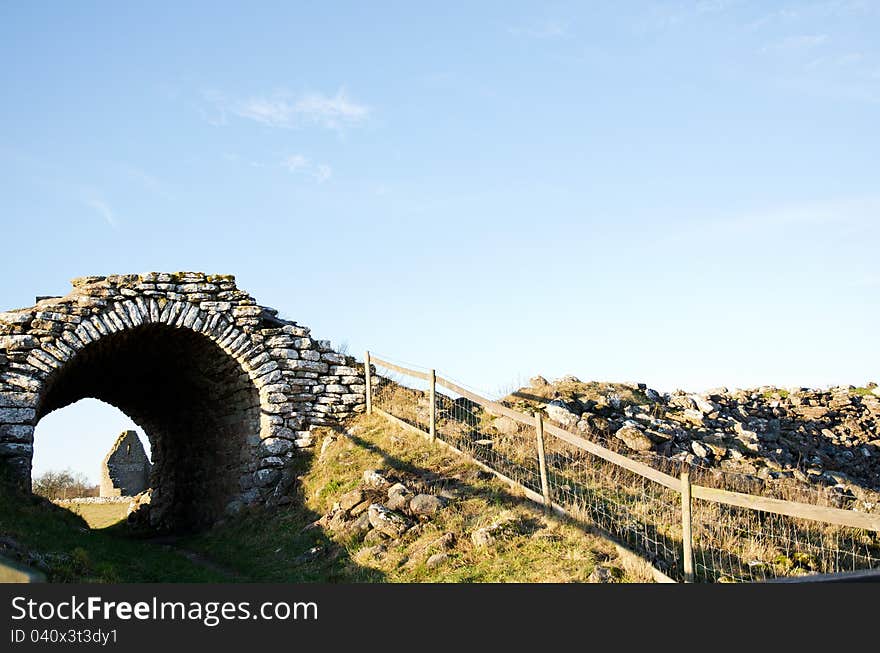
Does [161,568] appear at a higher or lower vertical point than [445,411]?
lower

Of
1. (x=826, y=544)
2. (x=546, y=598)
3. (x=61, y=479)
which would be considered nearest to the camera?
(x=546, y=598)

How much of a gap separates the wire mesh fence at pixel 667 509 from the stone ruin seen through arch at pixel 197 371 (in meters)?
2.41

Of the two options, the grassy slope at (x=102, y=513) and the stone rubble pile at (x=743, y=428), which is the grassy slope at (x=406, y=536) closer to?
the stone rubble pile at (x=743, y=428)

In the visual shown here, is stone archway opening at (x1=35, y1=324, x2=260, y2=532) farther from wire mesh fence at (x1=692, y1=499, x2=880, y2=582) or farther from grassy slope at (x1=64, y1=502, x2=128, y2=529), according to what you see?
wire mesh fence at (x1=692, y1=499, x2=880, y2=582)

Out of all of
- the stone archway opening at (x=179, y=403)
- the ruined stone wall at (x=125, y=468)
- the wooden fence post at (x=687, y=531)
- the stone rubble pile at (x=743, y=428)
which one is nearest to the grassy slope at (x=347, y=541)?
the wooden fence post at (x=687, y=531)

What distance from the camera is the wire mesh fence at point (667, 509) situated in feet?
29.0

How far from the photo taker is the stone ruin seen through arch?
521 inches

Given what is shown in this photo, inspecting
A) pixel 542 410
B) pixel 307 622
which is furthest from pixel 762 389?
pixel 307 622

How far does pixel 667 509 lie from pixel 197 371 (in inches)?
388

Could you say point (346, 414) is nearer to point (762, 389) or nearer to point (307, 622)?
point (307, 622)

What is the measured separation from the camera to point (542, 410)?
1423 centimetres

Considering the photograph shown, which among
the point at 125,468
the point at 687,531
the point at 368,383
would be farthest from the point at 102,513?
the point at 687,531

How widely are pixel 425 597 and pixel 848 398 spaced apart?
55.8ft

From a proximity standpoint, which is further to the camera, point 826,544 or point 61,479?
point 61,479
